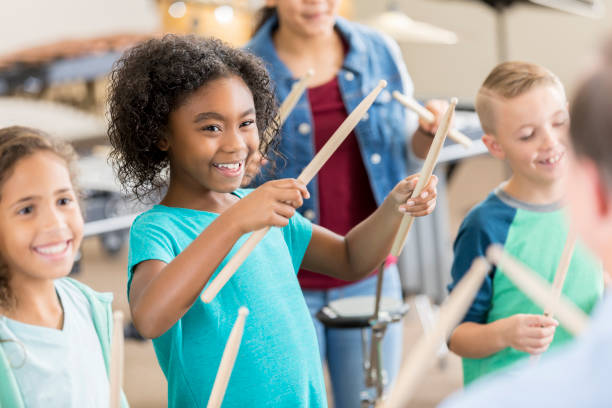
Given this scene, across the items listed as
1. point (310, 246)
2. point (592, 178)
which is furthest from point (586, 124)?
point (310, 246)

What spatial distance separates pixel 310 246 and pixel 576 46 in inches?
162

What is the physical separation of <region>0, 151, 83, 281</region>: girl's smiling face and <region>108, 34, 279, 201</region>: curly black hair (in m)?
0.13

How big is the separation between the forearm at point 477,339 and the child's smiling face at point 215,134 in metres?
0.33

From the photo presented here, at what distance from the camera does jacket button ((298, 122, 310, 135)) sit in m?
1.46

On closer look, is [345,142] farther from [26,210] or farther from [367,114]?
[26,210]

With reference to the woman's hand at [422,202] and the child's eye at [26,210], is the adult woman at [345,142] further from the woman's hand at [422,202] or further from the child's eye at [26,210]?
the child's eye at [26,210]

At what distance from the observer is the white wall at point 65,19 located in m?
5.19

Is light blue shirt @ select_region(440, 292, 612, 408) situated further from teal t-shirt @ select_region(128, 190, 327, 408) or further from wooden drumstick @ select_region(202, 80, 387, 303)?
teal t-shirt @ select_region(128, 190, 327, 408)

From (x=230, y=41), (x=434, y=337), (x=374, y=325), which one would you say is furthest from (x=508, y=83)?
(x=230, y=41)

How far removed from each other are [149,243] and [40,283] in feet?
0.47

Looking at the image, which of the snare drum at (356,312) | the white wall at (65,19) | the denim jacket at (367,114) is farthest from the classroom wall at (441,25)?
the snare drum at (356,312)

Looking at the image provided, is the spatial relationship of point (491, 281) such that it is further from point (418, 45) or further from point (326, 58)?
point (418, 45)

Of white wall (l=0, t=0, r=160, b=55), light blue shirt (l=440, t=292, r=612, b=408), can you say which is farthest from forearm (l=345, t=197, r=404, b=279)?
white wall (l=0, t=0, r=160, b=55)

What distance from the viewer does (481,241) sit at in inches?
41.0
